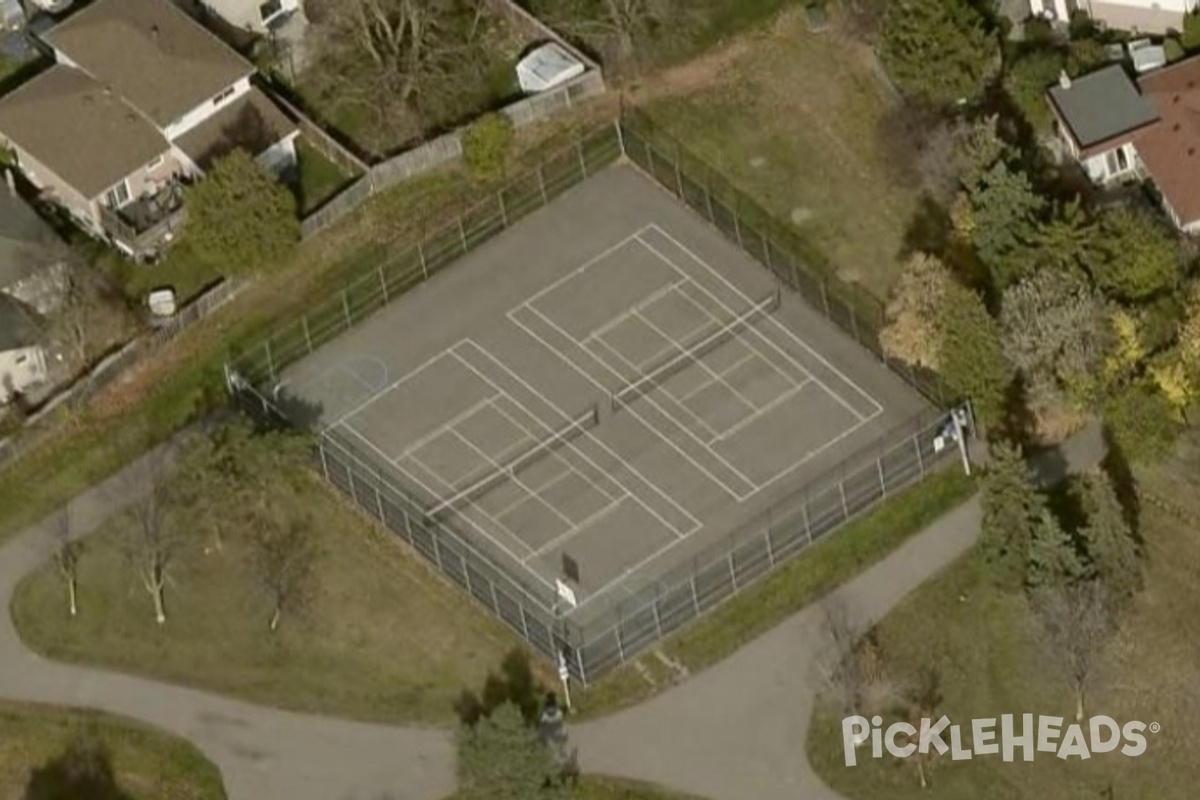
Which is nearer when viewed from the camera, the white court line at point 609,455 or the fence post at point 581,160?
the white court line at point 609,455

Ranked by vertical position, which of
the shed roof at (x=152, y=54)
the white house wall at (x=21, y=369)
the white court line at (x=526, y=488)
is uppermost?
the shed roof at (x=152, y=54)

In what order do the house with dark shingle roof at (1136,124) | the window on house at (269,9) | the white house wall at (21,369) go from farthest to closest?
the window on house at (269,9) < the house with dark shingle roof at (1136,124) < the white house wall at (21,369)

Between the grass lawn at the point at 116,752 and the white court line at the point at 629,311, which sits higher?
the white court line at the point at 629,311

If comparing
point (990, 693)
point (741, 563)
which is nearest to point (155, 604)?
point (741, 563)

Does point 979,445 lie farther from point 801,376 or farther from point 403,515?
point 403,515

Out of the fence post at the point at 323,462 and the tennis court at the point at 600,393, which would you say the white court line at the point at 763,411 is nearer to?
the tennis court at the point at 600,393

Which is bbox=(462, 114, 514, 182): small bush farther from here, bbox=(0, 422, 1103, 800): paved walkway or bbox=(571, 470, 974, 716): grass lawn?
bbox=(0, 422, 1103, 800): paved walkway

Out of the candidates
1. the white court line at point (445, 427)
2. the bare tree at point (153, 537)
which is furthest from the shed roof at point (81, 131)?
the white court line at point (445, 427)
